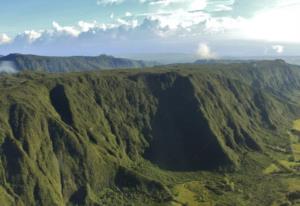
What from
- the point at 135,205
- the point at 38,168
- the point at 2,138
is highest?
the point at 2,138

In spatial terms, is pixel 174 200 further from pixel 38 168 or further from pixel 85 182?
pixel 38 168

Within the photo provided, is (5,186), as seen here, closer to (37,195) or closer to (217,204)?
(37,195)

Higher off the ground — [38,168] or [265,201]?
[38,168]

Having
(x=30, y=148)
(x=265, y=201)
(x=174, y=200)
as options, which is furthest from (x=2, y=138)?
(x=265, y=201)

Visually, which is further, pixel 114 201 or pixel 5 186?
pixel 114 201

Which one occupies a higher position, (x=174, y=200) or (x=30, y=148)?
(x=30, y=148)

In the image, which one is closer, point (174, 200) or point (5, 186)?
point (5, 186)

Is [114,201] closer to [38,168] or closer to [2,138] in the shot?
[38,168]

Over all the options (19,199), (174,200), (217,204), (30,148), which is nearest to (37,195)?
(19,199)

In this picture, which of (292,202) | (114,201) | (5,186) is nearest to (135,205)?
(114,201)
